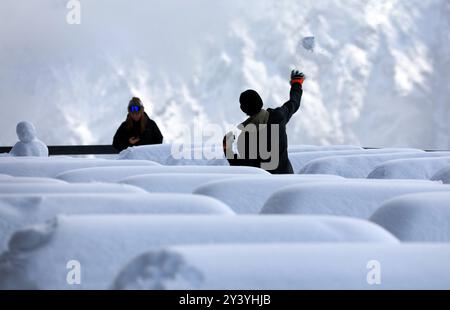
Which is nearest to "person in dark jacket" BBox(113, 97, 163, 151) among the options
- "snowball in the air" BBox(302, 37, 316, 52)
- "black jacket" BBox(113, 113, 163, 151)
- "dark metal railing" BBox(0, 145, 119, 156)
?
"black jacket" BBox(113, 113, 163, 151)

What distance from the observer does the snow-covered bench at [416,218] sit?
131 centimetres

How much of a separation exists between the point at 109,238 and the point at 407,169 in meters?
1.86

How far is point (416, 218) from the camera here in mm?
1314

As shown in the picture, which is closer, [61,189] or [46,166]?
[61,189]

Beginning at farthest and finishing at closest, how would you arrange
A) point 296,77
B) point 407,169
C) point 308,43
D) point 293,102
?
point 308,43
point 296,77
point 293,102
point 407,169

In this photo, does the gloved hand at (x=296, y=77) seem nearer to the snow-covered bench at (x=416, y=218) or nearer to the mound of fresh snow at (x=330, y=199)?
the mound of fresh snow at (x=330, y=199)

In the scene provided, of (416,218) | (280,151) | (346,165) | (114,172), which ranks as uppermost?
(280,151)

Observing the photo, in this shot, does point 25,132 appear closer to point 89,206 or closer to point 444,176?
point 444,176

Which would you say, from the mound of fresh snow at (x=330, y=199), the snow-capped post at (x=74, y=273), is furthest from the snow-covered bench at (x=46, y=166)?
the snow-capped post at (x=74, y=273)

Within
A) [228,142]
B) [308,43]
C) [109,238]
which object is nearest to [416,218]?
[109,238]

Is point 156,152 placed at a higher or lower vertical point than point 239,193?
higher
